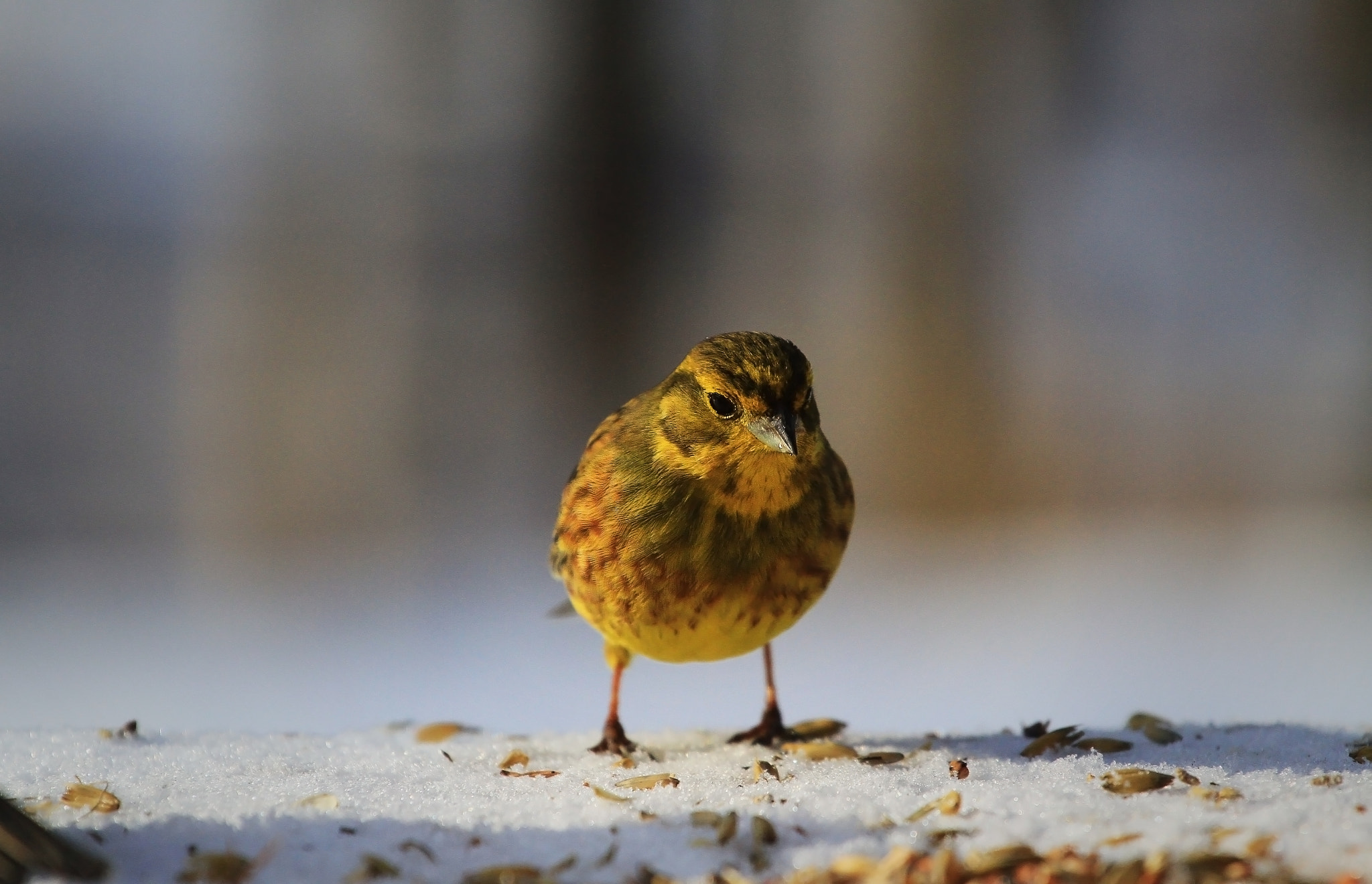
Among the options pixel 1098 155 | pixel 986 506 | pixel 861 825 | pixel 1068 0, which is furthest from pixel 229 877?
pixel 1068 0

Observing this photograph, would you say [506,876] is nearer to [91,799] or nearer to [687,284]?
[91,799]

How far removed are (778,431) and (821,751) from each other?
2.96ft

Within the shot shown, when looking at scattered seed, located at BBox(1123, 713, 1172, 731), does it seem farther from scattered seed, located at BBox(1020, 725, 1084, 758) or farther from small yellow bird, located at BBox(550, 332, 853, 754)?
small yellow bird, located at BBox(550, 332, 853, 754)

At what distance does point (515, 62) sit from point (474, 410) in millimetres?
3467

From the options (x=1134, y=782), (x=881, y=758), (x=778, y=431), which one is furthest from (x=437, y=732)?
(x=1134, y=782)

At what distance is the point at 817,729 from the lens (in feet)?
11.4

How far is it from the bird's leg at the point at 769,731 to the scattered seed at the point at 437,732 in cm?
88

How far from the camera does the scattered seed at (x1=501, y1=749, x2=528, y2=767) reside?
3.01m

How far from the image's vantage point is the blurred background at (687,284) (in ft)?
29.2

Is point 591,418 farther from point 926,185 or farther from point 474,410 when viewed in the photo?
point 926,185

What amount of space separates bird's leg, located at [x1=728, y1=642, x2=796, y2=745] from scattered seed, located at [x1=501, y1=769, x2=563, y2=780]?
0.68 m

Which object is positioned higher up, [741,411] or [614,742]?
[741,411]

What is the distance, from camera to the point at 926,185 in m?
9.90

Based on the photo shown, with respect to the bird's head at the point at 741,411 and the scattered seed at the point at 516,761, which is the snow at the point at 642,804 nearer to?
the scattered seed at the point at 516,761
